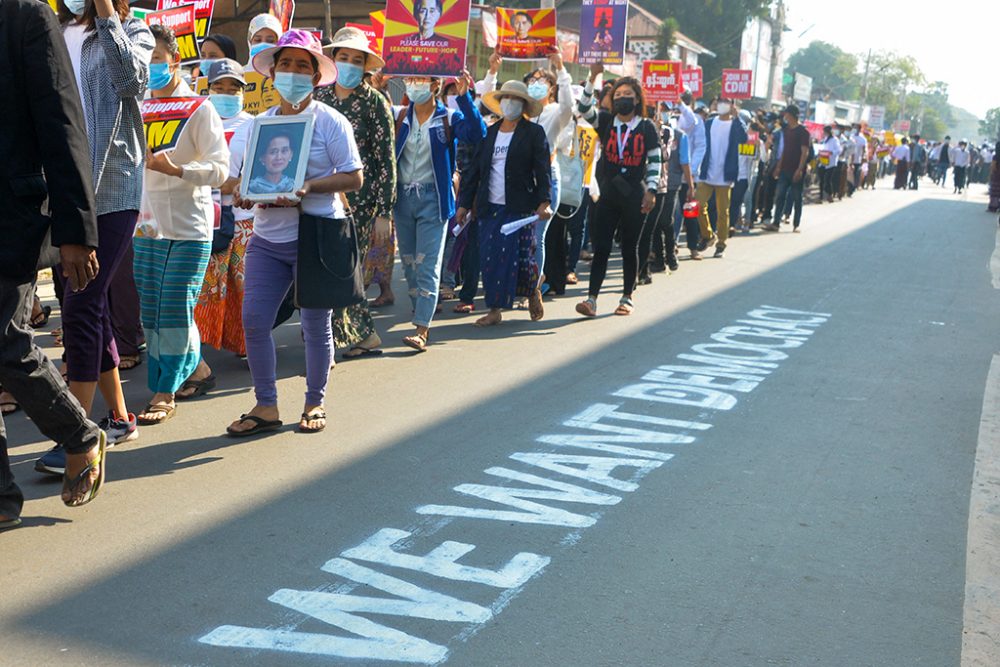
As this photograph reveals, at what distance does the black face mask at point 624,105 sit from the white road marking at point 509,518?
8.27 feet

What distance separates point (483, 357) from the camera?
7.75 meters

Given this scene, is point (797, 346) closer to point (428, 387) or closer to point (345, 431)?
point (428, 387)

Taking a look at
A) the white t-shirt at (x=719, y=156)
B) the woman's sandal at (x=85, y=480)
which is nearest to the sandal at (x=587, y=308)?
the woman's sandal at (x=85, y=480)

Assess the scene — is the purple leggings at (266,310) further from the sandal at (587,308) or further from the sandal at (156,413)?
the sandal at (587,308)

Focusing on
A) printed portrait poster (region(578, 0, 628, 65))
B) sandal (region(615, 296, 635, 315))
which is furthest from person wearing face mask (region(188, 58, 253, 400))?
printed portrait poster (region(578, 0, 628, 65))

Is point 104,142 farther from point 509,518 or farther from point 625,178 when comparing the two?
point 625,178

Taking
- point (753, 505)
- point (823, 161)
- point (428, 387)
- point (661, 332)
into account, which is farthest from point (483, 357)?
point (823, 161)

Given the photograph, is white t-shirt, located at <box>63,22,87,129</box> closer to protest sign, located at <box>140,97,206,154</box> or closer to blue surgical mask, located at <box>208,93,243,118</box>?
protest sign, located at <box>140,97,206,154</box>

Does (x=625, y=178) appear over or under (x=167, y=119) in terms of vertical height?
under

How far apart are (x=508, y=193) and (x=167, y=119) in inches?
148

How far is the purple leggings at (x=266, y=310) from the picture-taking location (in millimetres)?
5574

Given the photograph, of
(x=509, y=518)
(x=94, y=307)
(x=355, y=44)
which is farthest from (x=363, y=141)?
(x=509, y=518)

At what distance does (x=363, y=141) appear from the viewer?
23.7 ft

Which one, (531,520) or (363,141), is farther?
(363,141)
